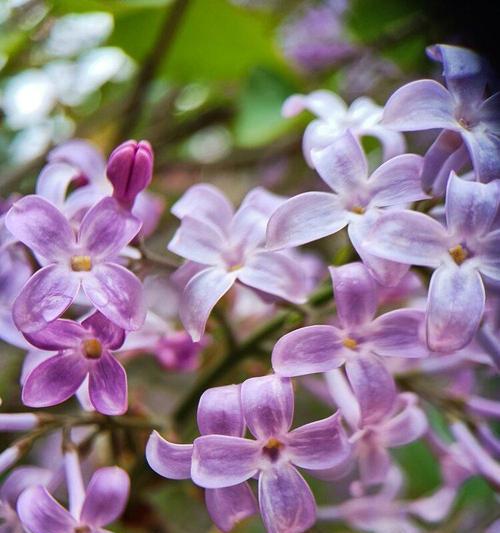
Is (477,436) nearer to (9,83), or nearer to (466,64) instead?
(466,64)

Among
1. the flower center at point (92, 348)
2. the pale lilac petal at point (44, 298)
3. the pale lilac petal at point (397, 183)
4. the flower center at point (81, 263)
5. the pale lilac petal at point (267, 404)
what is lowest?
the pale lilac petal at point (267, 404)

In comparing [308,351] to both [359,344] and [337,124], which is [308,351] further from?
[337,124]

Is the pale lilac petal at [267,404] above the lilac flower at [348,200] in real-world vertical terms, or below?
below

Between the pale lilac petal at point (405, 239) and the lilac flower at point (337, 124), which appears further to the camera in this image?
the lilac flower at point (337, 124)

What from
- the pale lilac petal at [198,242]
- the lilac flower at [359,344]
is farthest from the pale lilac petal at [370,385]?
the pale lilac petal at [198,242]

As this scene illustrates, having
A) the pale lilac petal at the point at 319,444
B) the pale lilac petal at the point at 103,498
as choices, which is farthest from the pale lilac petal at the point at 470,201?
the pale lilac petal at the point at 103,498

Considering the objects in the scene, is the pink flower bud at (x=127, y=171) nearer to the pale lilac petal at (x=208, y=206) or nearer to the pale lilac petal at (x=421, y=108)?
the pale lilac petal at (x=208, y=206)

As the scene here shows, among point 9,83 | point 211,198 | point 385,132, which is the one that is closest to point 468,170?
point 385,132

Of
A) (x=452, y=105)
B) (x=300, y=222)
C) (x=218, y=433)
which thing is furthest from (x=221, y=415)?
(x=452, y=105)

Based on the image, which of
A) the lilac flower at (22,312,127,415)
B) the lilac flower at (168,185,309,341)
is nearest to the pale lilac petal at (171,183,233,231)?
the lilac flower at (168,185,309,341)
